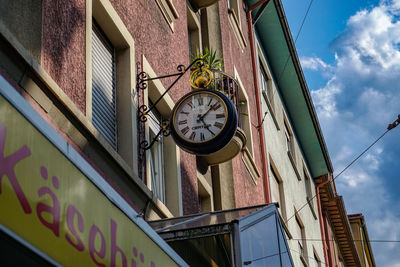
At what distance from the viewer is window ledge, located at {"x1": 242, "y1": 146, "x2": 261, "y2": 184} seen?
1647 centimetres

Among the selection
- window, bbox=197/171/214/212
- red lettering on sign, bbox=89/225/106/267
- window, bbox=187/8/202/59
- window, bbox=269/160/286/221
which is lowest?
red lettering on sign, bbox=89/225/106/267

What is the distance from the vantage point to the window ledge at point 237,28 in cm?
1839

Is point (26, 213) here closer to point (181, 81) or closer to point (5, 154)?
point (5, 154)

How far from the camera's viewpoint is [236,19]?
1903 centimetres

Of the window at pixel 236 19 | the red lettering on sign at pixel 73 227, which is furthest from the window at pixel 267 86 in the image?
the red lettering on sign at pixel 73 227

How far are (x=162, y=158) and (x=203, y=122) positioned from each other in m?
1.60

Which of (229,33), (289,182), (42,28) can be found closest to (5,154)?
(42,28)

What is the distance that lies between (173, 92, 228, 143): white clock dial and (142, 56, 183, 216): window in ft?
2.03

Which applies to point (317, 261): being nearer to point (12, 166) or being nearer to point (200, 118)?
point (200, 118)

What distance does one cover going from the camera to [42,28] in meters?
7.41

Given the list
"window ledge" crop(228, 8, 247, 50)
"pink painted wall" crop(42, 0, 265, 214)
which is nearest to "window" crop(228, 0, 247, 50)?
"window ledge" crop(228, 8, 247, 50)

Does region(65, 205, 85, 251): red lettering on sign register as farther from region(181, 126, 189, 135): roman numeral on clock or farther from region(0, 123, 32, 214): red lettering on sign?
region(181, 126, 189, 135): roman numeral on clock

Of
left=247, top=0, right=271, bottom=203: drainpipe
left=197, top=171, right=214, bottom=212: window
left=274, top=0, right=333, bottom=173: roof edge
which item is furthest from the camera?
left=274, top=0, right=333, bottom=173: roof edge

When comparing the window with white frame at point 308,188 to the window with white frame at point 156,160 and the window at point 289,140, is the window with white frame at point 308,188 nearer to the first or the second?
the window at point 289,140
